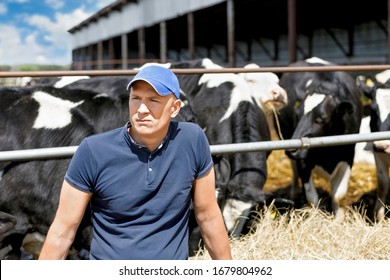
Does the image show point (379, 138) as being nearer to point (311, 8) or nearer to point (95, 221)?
point (95, 221)

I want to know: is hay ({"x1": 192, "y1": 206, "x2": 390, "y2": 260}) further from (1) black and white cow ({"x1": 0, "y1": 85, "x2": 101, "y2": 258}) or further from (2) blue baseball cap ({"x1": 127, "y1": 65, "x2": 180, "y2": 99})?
(2) blue baseball cap ({"x1": 127, "y1": 65, "x2": 180, "y2": 99})

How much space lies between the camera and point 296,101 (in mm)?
6047

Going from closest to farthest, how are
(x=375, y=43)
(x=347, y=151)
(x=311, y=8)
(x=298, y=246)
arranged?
(x=298, y=246), (x=347, y=151), (x=375, y=43), (x=311, y=8)

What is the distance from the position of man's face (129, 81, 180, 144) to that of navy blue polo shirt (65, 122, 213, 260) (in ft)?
0.28

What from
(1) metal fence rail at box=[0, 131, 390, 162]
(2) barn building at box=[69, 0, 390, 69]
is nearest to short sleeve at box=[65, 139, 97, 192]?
(1) metal fence rail at box=[0, 131, 390, 162]

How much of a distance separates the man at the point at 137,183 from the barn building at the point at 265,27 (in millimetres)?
9080

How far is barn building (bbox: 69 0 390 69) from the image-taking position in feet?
53.7

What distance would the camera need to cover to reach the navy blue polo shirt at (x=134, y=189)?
2055 millimetres

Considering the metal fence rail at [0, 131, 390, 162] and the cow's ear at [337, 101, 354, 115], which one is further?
the cow's ear at [337, 101, 354, 115]

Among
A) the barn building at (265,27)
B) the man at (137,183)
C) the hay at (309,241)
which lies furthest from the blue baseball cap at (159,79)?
the barn building at (265,27)

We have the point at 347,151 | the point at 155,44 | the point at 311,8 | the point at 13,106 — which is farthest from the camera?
the point at 155,44

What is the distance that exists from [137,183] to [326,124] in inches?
144
